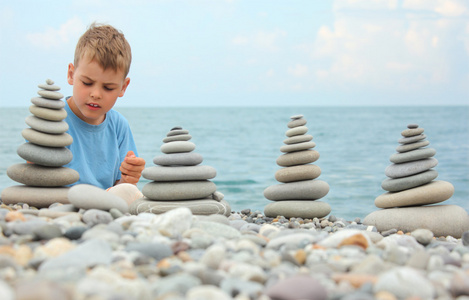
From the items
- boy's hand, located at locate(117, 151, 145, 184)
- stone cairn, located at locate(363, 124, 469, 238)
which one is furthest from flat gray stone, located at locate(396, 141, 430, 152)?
boy's hand, located at locate(117, 151, 145, 184)

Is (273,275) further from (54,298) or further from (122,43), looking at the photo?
(122,43)

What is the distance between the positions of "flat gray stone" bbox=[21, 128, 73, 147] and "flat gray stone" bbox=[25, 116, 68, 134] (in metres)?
0.05

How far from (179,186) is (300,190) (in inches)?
51.3

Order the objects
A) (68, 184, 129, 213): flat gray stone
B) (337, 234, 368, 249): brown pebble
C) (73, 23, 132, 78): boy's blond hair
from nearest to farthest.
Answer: (337, 234, 368, 249): brown pebble → (68, 184, 129, 213): flat gray stone → (73, 23, 132, 78): boy's blond hair

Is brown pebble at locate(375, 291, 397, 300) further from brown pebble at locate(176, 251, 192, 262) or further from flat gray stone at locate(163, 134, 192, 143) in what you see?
flat gray stone at locate(163, 134, 192, 143)

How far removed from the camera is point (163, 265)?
2445mm

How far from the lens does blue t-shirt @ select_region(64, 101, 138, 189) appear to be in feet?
17.5

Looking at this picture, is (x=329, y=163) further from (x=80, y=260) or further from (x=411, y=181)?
(x=80, y=260)

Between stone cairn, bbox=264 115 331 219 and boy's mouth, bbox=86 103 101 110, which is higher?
boy's mouth, bbox=86 103 101 110

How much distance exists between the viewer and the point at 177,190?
460 cm

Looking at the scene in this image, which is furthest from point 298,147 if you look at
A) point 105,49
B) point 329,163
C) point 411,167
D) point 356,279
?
point 329,163

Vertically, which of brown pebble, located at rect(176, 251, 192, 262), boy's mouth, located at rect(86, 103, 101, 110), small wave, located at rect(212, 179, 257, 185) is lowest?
small wave, located at rect(212, 179, 257, 185)

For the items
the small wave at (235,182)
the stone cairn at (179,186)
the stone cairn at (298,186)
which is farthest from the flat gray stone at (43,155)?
the small wave at (235,182)

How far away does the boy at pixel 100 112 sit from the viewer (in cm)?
488
